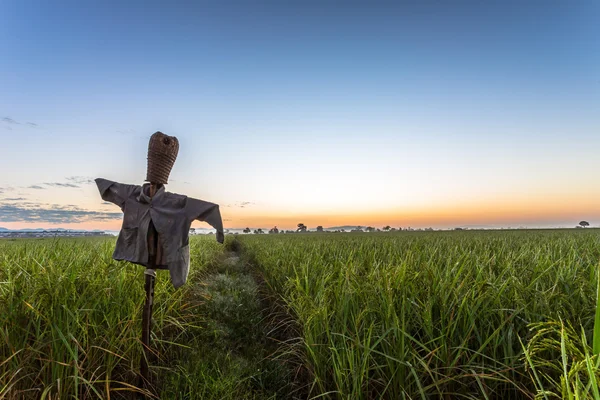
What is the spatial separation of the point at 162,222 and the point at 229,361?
6.03 feet

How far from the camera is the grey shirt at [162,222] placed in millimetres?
2448

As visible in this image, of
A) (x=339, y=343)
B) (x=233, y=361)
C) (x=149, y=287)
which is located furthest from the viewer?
(x=233, y=361)

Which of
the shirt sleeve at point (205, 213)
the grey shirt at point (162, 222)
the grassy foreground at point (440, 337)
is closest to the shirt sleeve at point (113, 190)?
the grey shirt at point (162, 222)

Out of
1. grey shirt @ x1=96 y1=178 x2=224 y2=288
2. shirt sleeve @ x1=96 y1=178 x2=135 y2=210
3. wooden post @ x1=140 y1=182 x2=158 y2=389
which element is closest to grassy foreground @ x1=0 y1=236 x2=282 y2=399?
wooden post @ x1=140 y1=182 x2=158 y2=389

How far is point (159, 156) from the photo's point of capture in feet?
8.29

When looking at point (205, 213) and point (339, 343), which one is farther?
point (339, 343)

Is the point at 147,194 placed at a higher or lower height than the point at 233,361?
higher

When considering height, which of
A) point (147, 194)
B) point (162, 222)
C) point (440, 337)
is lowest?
point (440, 337)

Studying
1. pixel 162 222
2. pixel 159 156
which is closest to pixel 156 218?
pixel 162 222

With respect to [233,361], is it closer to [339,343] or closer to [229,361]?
[229,361]

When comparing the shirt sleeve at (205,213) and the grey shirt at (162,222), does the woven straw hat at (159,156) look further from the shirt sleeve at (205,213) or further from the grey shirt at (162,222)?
the shirt sleeve at (205,213)

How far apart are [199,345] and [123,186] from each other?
2284mm

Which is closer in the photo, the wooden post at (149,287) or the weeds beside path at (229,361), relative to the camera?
the wooden post at (149,287)

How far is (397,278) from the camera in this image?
309cm
